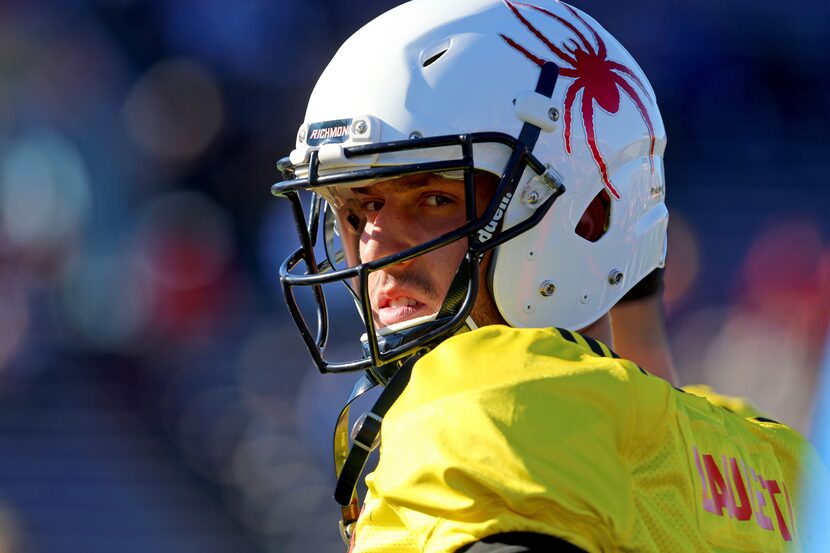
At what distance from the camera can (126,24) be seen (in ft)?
18.8

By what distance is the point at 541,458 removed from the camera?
3.35 ft

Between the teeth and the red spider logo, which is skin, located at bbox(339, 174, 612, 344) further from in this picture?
the red spider logo

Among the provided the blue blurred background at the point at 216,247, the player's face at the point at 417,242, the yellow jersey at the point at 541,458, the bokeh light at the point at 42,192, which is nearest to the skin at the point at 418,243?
the player's face at the point at 417,242

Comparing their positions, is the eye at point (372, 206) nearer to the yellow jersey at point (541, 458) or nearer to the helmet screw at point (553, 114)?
the helmet screw at point (553, 114)

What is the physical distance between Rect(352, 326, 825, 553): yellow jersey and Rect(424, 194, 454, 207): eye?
1.64 feet

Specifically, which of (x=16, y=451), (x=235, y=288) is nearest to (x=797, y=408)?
(x=235, y=288)

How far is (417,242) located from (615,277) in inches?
14.5

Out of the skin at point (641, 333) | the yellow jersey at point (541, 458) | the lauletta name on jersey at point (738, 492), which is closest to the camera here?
the yellow jersey at point (541, 458)

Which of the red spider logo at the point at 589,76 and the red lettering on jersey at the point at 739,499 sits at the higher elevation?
the red spider logo at the point at 589,76

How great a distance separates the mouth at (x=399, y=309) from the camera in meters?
1.67

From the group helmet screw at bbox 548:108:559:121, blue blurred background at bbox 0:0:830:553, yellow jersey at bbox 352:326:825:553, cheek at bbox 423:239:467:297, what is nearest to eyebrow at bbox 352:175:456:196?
cheek at bbox 423:239:467:297

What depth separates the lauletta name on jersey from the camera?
49.1 inches

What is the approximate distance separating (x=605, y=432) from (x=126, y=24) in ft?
17.3

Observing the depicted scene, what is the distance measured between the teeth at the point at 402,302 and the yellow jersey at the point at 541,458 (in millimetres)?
468
